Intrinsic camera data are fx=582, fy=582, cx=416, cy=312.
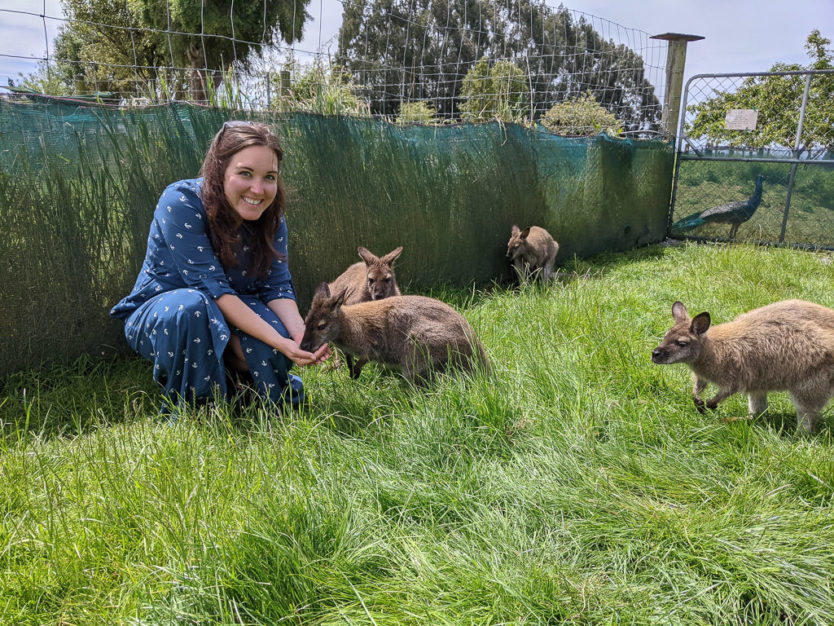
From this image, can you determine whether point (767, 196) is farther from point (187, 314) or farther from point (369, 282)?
point (187, 314)

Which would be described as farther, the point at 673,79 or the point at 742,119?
the point at 673,79

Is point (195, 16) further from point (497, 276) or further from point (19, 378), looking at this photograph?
point (19, 378)

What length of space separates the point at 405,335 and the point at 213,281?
45.0 inches

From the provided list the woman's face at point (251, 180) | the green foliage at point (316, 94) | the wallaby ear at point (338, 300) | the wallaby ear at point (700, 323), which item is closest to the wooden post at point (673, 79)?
the green foliage at point (316, 94)

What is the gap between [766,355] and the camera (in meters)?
3.10

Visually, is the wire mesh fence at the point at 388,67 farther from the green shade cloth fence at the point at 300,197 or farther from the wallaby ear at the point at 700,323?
the wallaby ear at the point at 700,323

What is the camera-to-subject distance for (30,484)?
217cm

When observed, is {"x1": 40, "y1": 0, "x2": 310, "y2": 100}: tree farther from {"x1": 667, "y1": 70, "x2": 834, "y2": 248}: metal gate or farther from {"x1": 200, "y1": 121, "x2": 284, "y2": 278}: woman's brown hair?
{"x1": 200, "y1": 121, "x2": 284, "y2": 278}: woman's brown hair

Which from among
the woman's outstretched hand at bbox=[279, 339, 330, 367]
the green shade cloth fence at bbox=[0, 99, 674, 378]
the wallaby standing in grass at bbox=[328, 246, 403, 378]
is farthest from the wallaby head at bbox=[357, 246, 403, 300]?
the woman's outstretched hand at bbox=[279, 339, 330, 367]

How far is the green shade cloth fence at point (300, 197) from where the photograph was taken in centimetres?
353

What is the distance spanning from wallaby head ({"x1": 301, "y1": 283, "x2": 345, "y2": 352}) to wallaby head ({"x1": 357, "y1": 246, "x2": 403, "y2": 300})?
110 centimetres

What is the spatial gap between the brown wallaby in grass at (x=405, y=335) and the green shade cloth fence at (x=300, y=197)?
1.46 m

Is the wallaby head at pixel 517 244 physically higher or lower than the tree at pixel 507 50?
lower

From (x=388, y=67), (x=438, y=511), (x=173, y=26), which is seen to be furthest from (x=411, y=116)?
(x=173, y=26)
